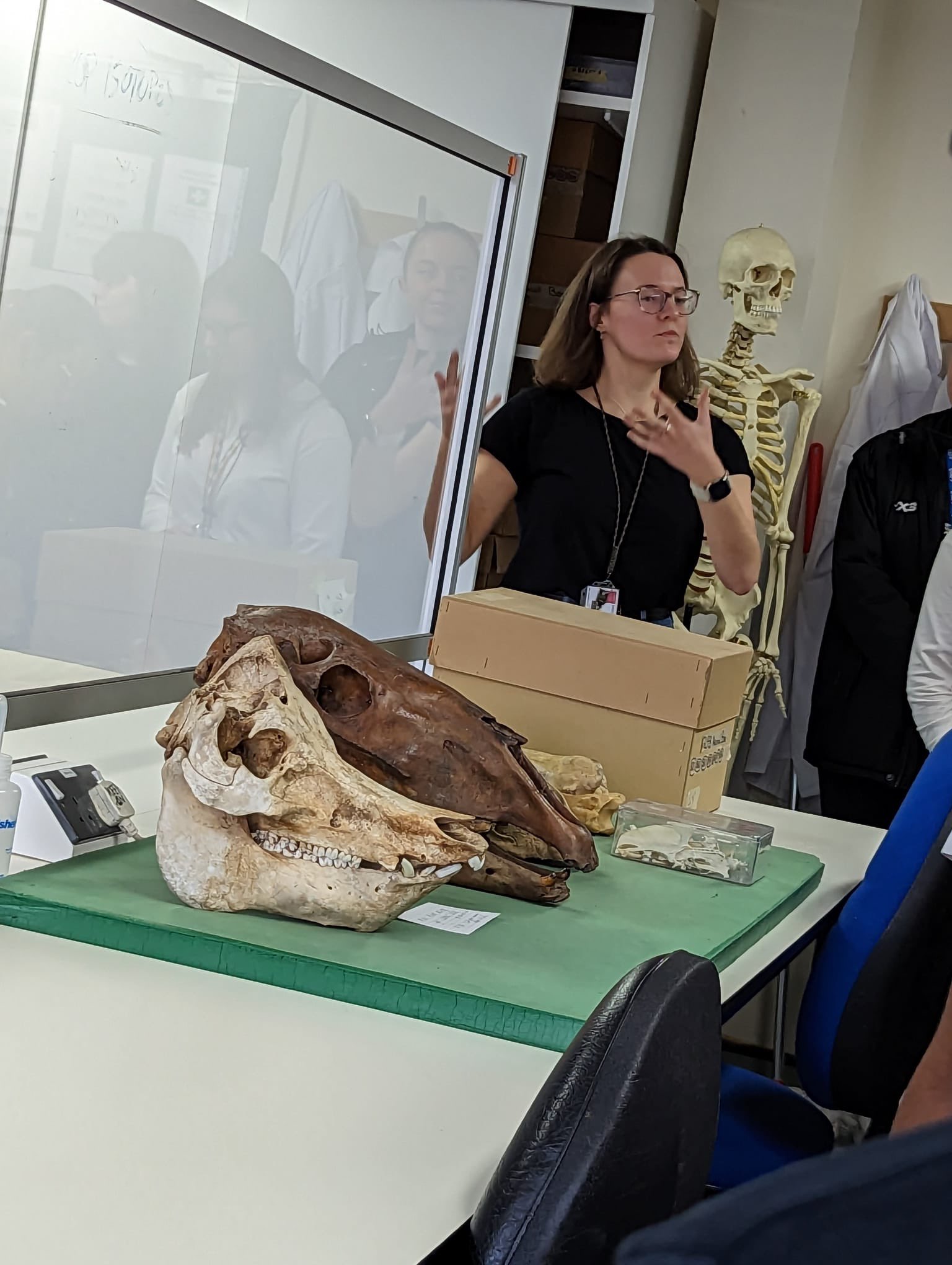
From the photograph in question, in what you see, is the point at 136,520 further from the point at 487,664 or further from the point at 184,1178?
the point at 184,1178

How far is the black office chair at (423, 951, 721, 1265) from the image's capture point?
2.39 feet

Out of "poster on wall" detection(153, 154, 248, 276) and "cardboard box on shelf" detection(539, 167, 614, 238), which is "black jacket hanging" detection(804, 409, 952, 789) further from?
"poster on wall" detection(153, 154, 248, 276)

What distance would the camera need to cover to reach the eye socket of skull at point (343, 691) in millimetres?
1473

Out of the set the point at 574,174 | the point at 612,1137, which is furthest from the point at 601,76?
the point at 612,1137

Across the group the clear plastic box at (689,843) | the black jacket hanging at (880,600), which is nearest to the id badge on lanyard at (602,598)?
the clear plastic box at (689,843)

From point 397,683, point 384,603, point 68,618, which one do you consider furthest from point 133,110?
point 384,603

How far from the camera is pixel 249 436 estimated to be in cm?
189

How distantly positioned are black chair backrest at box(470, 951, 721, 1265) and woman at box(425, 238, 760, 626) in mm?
1741

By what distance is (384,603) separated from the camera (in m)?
2.31

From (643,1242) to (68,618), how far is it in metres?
1.44

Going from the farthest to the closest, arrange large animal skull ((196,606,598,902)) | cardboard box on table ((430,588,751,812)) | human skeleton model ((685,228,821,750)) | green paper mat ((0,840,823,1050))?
1. human skeleton model ((685,228,821,750))
2. cardboard box on table ((430,588,751,812))
3. large animal skull ((196,606,598,902))
4. green paper mat ((0,840,823,1050))

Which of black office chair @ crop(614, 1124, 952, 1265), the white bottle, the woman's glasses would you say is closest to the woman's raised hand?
the woman's glasses

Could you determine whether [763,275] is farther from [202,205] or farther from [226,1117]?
[226,1117]

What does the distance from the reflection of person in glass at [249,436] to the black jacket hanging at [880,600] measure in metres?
1.81
